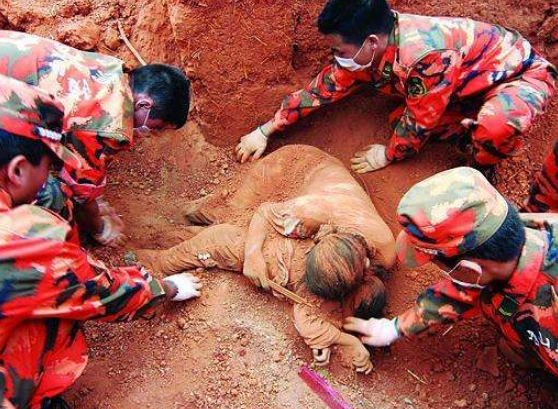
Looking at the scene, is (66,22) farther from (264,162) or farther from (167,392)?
(167,392)

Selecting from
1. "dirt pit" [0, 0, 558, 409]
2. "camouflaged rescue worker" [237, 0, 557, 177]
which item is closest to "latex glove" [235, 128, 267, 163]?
"dirt pit" [0, 0, 558, 409]

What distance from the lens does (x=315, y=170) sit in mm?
4172

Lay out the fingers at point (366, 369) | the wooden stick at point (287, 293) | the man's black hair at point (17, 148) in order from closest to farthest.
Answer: the man's black hair at point (17, 148)
the fingers at point (366, 369)
the wooden stick at point (287, 293)

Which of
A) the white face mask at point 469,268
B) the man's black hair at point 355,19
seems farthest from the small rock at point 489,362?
the man's black hair at point 355,19

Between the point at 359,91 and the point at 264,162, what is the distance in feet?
3.55

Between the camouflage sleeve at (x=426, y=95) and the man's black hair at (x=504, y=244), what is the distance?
154cm

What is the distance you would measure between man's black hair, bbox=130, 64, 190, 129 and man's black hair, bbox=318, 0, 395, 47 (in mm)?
1059

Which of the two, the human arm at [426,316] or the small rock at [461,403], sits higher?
the human arm at [426,316]

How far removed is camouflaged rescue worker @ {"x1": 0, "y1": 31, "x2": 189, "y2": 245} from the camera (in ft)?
10.8

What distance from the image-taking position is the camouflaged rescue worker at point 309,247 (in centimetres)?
326

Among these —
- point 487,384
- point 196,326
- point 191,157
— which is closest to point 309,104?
point 191,157

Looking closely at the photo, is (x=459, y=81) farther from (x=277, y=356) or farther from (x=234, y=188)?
(x=277, y=356)

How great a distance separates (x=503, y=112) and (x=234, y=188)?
2.10 meters

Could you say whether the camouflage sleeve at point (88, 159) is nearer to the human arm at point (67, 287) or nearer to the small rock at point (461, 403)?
the human arm at point (67, 287)
